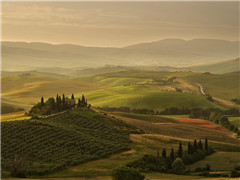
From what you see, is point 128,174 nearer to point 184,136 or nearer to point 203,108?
point 184,136

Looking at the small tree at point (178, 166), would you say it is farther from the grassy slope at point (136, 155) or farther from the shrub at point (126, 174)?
the shrub at point (126, 174)

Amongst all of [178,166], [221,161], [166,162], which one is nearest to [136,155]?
[166,162]

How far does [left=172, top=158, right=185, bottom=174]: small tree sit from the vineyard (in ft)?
48.2

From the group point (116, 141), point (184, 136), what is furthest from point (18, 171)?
point (184, 136)

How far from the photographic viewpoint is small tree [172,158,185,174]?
66.4 metres

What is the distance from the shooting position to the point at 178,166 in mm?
67312

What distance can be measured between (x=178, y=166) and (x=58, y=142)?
2622cm

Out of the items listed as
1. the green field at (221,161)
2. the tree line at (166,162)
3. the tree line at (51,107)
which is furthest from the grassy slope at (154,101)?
the tree line at (166,162)

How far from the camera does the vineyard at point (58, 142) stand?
2534 inches

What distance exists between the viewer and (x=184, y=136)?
105 metres

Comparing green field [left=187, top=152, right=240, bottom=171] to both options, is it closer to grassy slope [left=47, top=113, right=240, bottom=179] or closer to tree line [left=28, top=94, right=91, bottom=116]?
grassy slope [left=47, top=113, right=240, bottom=179]

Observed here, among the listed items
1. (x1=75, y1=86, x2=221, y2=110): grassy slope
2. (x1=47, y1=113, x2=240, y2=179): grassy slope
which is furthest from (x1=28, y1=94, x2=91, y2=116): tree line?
(x1=75, y1=86, x2=221, y2=110): grassy slope

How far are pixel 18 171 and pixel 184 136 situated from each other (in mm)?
60545

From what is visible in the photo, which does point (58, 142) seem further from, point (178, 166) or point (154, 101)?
point (154, 101)
